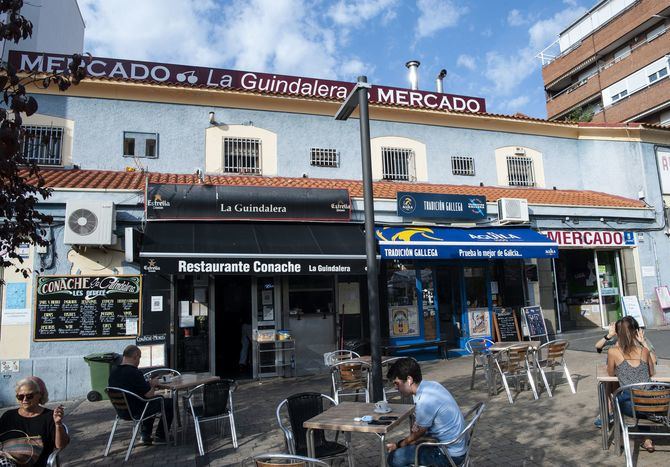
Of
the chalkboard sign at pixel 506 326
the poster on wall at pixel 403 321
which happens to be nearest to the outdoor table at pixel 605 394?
the poster on wall at pixel 403 321

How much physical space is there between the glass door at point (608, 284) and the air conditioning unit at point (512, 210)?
12.0 ft

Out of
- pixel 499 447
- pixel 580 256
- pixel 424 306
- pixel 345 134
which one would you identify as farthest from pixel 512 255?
pixel 499 447

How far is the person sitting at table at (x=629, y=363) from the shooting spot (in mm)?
4898

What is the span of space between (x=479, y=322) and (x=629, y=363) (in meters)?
7.41

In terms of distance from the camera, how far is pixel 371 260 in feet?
18.8

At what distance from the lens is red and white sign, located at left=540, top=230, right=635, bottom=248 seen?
12805mm

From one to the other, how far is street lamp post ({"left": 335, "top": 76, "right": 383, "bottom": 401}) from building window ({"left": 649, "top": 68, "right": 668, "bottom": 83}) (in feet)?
94.3

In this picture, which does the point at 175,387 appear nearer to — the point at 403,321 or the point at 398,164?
the point at 403,321

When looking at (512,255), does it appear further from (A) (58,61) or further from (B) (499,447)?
(A) (58,61)

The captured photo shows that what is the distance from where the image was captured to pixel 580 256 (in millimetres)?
14133

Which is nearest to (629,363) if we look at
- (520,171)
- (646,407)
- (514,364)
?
(646,407)

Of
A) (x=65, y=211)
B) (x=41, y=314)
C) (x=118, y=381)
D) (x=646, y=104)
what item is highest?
(x=646, y=104)

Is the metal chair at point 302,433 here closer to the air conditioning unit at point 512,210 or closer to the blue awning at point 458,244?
the blue awning at point 458,244

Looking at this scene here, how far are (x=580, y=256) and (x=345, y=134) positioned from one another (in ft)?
25.9
